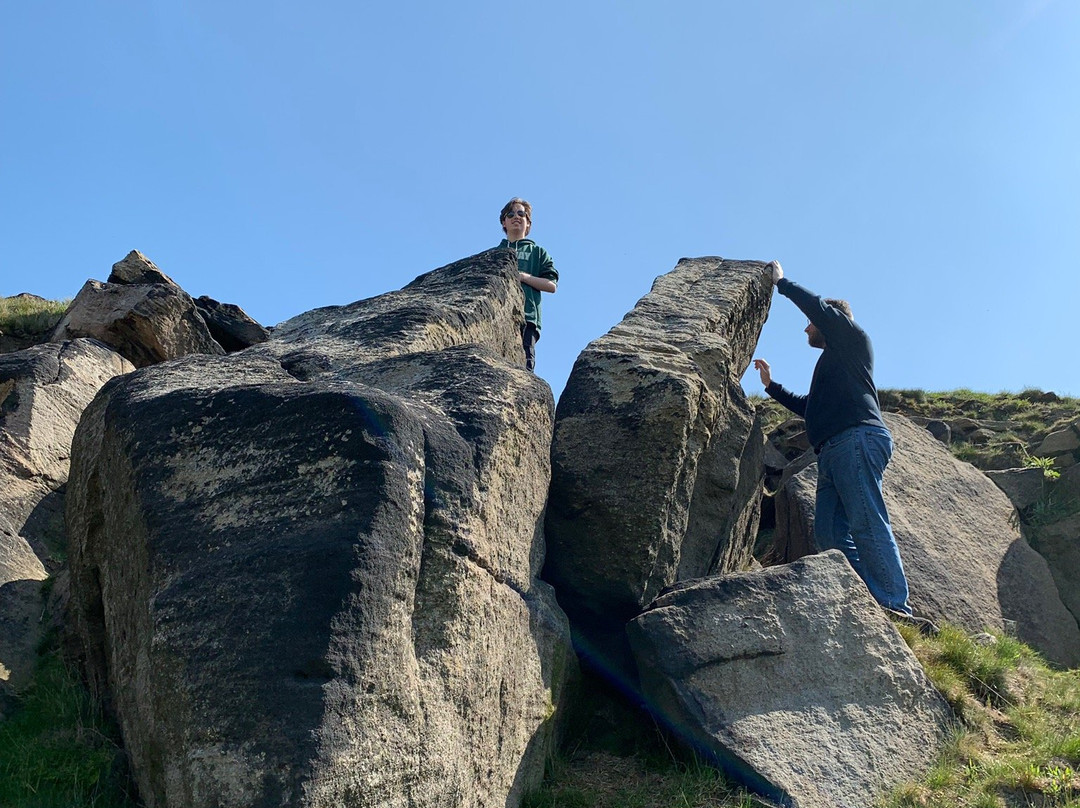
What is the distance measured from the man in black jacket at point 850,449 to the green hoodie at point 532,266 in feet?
7.19

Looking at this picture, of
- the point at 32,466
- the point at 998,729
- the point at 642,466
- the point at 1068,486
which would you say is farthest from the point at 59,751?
the point at 1068,486

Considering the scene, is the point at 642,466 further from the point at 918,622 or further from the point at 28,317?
the point at 28,317

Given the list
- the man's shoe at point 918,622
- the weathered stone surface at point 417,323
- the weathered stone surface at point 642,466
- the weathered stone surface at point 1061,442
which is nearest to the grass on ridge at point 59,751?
the weathered stone surface at point 417,323

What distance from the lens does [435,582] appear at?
4605 millimetres

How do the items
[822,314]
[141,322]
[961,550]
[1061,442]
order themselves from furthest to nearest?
[1061,442] → [141,322] → [961,550] → [822,314]

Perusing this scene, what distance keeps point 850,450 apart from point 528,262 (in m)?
3.22

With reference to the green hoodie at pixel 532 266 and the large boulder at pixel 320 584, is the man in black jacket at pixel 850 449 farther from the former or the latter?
the large boulder at pixel 320 584

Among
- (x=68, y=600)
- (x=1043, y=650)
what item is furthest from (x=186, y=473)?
(x=1043, y=650)

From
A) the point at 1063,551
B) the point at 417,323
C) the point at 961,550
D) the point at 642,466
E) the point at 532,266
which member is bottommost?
the point at 642,466

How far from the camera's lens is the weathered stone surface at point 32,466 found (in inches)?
231

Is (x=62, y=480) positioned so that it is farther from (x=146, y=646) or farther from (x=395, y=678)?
(x=395, y=678)

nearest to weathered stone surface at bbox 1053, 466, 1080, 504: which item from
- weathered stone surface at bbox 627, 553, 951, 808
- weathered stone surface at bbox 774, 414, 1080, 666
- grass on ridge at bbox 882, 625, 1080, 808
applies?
weathered stone surface at bbox 774, 414, 1080, 666

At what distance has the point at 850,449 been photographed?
25.3 feet

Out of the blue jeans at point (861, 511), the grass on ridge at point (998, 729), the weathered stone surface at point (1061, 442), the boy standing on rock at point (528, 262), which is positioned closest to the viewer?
the grass on ridge at point (998, 729)
